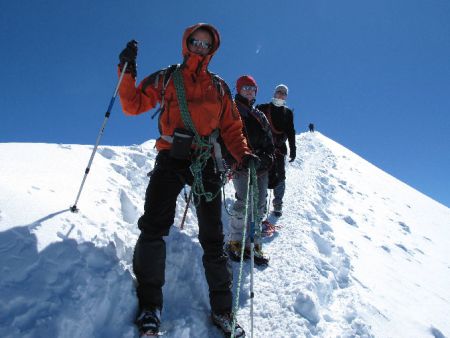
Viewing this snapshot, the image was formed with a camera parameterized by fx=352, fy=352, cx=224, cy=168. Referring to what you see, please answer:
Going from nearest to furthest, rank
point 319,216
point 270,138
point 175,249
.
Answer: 1. point 175,249
2. point 270,138
3. point 319,216

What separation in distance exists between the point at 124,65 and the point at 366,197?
12.6m

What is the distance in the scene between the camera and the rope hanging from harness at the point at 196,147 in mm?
3438

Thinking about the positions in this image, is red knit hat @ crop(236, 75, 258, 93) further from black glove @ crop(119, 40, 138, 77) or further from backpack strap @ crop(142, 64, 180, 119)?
black glove @ crop(119, 40, 138, 77)

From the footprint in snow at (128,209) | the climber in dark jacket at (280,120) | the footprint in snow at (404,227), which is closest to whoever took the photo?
the footprint in snow at (128,209)

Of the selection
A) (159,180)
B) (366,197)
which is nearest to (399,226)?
(366,197)

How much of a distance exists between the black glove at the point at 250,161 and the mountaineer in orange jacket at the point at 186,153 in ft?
1.06

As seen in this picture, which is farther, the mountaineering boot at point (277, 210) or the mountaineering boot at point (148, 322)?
the mountaineering boot at point (277, 210)

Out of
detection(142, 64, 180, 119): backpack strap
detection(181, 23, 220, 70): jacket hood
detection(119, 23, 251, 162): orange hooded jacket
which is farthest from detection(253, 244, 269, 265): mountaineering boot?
detection(181, 23, 220, 70): jacket hood

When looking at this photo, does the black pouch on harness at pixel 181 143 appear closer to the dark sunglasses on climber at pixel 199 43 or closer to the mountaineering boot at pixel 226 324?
the dark sunglasses on climber at pixel 199 43

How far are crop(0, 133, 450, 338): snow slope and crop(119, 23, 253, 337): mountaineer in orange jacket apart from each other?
0.31 meters

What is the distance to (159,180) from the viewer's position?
3398 millimetres

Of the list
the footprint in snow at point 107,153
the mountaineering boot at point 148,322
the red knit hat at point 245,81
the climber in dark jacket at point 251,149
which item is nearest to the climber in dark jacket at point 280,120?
the climber in dark jacket at point 251,149

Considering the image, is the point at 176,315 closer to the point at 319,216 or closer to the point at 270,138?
the point at 270,138

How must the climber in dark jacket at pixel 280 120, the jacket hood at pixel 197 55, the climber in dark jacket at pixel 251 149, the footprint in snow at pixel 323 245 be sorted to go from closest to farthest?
the jacket hood at pixel 197 55 → the climber in dark jacket at pixel 251 149 → the footprint in snow at pixel 323 245 → the climber in dark jacket at pixel 280 120
